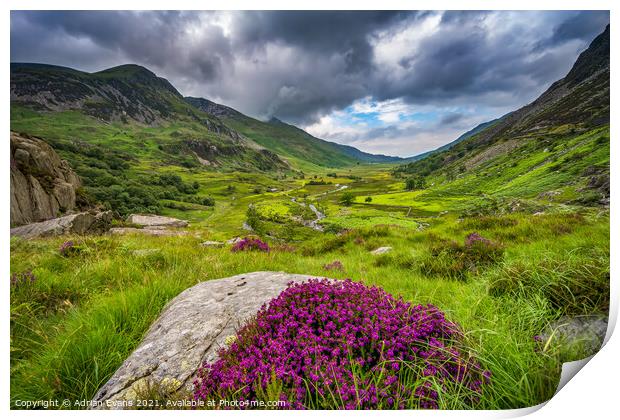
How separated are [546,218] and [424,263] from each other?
16.2ft

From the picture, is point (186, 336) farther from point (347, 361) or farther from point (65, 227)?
point (65, 227)

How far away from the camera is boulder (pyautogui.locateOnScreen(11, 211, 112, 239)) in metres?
9.92

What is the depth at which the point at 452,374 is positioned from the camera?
1.99m

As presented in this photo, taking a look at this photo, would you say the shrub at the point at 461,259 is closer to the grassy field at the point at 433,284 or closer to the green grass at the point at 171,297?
the grassy field at the point at 433,284

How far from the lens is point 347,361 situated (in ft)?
6.05

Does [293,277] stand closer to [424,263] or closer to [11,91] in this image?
[424,263]

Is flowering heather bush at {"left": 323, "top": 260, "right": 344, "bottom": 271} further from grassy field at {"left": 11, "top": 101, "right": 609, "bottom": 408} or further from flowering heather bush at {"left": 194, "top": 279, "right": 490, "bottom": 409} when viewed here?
flowering heather bush at {"left": 194, "top": 279, "right": 490, "bottom": 409}

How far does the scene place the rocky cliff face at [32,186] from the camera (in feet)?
33.3

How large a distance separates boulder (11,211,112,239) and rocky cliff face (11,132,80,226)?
42cm

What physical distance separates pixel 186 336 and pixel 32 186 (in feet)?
48.5

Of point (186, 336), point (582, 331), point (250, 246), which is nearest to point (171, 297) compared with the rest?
point (186, 336)

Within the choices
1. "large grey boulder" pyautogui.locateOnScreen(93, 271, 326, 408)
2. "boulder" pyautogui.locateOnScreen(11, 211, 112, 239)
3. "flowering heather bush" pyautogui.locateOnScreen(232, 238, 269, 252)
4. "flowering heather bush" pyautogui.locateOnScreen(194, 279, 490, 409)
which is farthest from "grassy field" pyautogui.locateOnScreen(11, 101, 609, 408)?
"boulder" pyautogui.locateOnScreen(11, 211, 112, 239)
